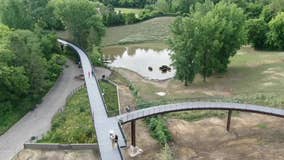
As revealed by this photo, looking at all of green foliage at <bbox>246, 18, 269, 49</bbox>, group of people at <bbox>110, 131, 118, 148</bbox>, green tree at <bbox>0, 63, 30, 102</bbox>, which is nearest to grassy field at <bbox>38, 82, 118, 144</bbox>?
group of people at <bbox>110, 131, 118, 148</bbox>

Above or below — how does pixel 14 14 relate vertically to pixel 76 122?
above

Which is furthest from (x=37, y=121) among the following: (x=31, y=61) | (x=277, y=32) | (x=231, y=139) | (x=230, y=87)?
(x=277, y=32)

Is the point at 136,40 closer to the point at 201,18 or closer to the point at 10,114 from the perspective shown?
the point at 201,18

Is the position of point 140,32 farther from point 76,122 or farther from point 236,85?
point 76,122

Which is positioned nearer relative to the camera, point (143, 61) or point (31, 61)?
point (31, 61)

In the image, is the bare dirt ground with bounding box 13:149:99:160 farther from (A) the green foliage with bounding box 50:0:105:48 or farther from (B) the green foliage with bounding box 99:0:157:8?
(B) the green foliage with bounding box 99:0:157:8

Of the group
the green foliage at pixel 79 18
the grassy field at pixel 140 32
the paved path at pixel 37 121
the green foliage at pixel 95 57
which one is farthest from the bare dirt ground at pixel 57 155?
the grassy field at pixel 140 32

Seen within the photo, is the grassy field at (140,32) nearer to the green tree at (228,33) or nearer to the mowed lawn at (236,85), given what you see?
the mowed lawn at (236,85)

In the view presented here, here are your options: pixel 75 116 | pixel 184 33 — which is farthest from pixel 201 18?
pixel 75 116
